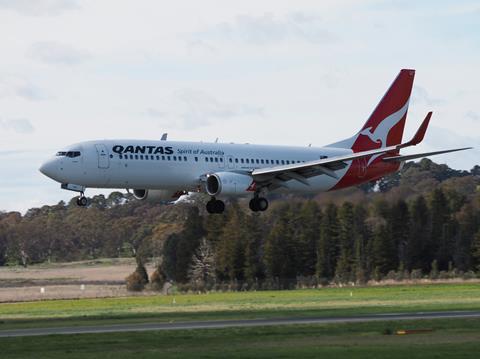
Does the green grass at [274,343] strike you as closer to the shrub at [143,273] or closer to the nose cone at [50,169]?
the nose cone at [50,169]

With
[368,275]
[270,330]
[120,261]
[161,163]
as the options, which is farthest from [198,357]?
[120,261]

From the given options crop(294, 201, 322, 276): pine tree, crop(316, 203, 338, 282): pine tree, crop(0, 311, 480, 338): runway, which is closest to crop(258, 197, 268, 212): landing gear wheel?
crop(0, 311, 480, 338): runway

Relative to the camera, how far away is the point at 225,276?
12406 cm

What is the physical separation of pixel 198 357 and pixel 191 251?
8489 centimetres

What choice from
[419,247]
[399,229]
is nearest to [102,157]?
[399,229]

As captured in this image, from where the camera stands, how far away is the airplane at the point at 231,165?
70.9 m

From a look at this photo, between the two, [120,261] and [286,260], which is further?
[120,261]

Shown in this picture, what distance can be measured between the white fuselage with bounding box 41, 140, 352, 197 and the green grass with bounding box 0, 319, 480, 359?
21.6m

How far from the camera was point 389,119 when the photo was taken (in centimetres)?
8638

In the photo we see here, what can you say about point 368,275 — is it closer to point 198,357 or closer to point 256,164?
point 256,164

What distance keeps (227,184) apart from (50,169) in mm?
10330

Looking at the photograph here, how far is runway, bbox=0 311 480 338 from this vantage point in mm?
53250

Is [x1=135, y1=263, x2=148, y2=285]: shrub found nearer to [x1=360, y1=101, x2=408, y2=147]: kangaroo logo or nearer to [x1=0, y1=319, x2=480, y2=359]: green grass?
[x1=360, y1=101, x2=408, y2=147]: kangaroo logo

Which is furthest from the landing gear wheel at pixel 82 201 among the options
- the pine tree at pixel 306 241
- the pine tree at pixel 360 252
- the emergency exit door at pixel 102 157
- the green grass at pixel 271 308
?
the pine tree at pixel 360 252
